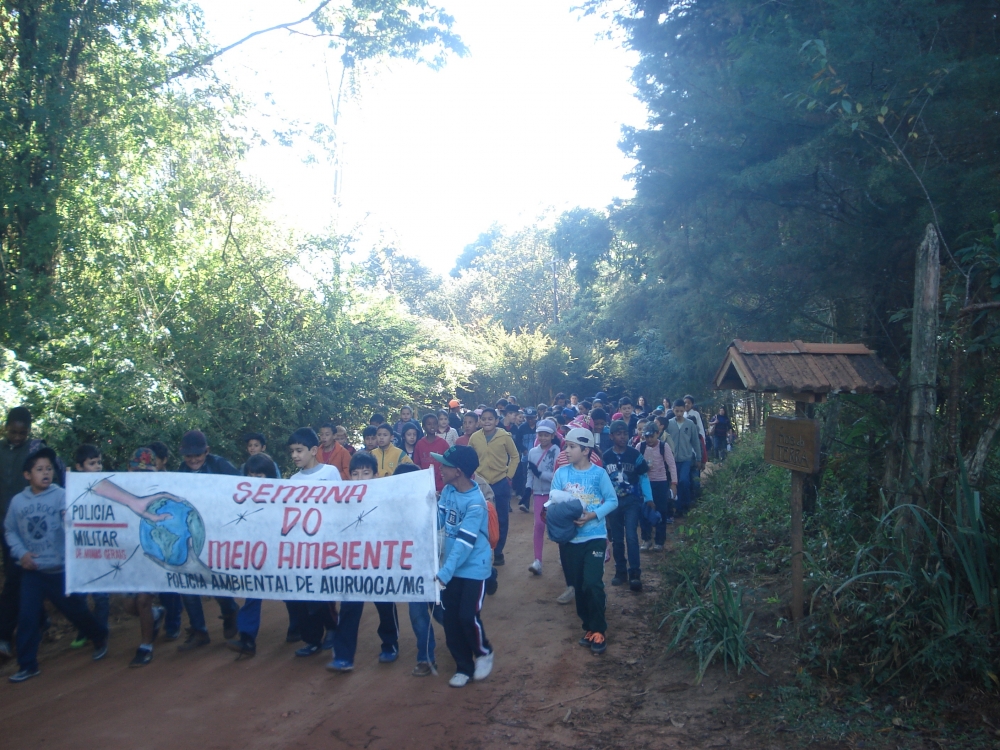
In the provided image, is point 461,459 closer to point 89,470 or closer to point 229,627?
point 229,627

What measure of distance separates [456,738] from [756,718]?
1965mm

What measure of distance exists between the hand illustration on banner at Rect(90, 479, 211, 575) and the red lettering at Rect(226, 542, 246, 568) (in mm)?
233

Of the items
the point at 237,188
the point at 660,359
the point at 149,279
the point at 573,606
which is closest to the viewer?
the point at 573,606

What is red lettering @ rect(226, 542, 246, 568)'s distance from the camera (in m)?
5.97

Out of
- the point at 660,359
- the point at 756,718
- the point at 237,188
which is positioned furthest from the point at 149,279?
the point at 660,359

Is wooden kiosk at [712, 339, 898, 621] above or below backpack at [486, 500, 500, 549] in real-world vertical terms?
above

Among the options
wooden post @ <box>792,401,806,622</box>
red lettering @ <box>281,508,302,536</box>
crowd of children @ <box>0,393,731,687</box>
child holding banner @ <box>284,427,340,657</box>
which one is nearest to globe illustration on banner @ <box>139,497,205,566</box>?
crowd of children @ <box>0,393,731,687</box>

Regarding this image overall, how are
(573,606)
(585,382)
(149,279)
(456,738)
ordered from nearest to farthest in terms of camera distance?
(456,738)
(573,606)
(149,279)
(585,382)

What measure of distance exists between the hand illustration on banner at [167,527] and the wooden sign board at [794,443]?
477cm

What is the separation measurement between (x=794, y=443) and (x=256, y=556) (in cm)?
442

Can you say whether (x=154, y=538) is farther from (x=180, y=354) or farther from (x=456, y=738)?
(x=180, y=354)

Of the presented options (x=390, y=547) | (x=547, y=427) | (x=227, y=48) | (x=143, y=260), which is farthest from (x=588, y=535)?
(x=227, y=48)

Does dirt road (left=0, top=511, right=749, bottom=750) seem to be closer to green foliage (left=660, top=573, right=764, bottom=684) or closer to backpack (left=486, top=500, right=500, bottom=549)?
green foliage (left=660, top=573, right=764, bottom=684)

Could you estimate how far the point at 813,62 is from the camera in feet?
25.8
